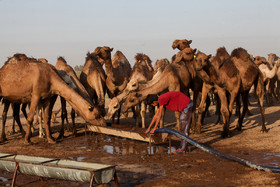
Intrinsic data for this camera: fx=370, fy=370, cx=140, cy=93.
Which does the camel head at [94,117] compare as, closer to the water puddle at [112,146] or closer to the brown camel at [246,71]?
the water puddle at [112,146]

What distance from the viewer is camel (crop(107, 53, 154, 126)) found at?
13139 mm

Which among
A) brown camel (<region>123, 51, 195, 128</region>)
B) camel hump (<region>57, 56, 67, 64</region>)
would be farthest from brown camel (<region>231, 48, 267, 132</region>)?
camel hump (<region>57, 56, 67, 64</region>)

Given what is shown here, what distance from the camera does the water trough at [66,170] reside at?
18.1 feet

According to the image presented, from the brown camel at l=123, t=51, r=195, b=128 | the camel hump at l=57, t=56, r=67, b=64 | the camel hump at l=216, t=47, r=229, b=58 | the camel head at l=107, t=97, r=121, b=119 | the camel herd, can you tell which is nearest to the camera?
the camel herd

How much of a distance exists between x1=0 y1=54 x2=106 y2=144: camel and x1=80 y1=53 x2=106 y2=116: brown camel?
8.07 feet

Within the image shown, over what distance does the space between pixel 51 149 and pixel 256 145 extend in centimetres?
570

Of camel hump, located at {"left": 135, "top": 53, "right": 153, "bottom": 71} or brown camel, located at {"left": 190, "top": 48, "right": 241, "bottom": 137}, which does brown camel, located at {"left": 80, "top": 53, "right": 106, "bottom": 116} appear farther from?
brown camel, located at {"left": 190, "top": 48, "right": 241, "bottom": 137}

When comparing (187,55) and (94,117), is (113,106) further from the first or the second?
(187,55)

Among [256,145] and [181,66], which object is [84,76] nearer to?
[181,66]

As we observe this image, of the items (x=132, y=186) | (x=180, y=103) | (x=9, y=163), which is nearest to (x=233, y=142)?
(x=180, y=103)

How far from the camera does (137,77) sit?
1539 cm

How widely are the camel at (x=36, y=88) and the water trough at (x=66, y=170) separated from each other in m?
4.25

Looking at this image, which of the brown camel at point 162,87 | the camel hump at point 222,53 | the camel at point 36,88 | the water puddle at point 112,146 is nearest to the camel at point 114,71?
the water puddle at point 112,146

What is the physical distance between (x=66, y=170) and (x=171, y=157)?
11.4 ft
